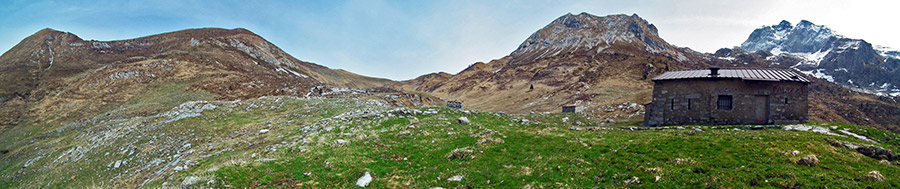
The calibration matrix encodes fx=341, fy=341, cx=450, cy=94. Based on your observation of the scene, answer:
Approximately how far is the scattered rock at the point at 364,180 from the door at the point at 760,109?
2686 centimetres

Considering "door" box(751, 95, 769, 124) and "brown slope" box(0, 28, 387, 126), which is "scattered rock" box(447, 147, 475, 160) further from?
"brown slope" box(0, 28, 387, 126)

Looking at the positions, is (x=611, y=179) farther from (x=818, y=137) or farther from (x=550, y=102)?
(x=550, y=102)

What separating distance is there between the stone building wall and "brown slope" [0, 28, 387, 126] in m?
44.2

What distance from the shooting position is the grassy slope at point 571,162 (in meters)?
10.7

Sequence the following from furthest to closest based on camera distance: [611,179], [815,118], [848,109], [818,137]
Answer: [848,109]
[815,118]
[818,137]
[611,179]

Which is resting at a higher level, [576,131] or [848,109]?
[576,131]

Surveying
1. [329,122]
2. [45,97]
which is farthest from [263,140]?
[45,97]

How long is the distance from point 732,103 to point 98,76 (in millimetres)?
80078

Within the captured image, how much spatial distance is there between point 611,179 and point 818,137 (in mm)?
11345

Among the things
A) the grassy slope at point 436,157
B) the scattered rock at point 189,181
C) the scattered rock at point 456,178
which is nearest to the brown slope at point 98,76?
the grassy slope at point 436,157

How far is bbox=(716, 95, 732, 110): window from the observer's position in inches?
984

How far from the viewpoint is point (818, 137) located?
1505 centimetres

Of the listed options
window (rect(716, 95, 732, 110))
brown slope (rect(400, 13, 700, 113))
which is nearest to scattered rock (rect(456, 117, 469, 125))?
window (rect(716, 95, 732, 110))

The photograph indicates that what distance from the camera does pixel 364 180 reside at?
502 inches
